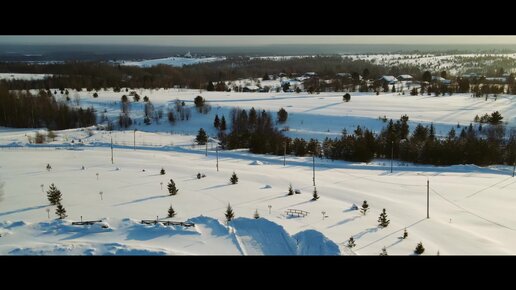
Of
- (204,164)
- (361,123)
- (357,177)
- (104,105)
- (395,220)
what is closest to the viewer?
(395,220)

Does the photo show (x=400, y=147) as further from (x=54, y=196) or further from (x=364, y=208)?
(x=54, y=196)

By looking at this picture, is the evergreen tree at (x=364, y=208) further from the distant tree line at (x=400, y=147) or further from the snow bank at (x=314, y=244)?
the distant tree line at (x=400, y=147)

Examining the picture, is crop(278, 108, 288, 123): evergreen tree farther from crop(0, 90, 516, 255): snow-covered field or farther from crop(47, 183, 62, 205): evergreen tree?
crop(47, 183, 62, 205): evergreen tree

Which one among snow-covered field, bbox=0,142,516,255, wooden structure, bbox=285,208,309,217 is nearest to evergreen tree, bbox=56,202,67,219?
snow-covered field, bbox=0,142,516,255

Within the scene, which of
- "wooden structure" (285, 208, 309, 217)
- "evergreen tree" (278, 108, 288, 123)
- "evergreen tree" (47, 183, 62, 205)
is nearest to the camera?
"wooden structure" (285, 208, 309, 217)

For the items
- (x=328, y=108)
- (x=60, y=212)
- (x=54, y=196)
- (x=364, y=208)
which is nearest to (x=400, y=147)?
(x=364, y=208)
